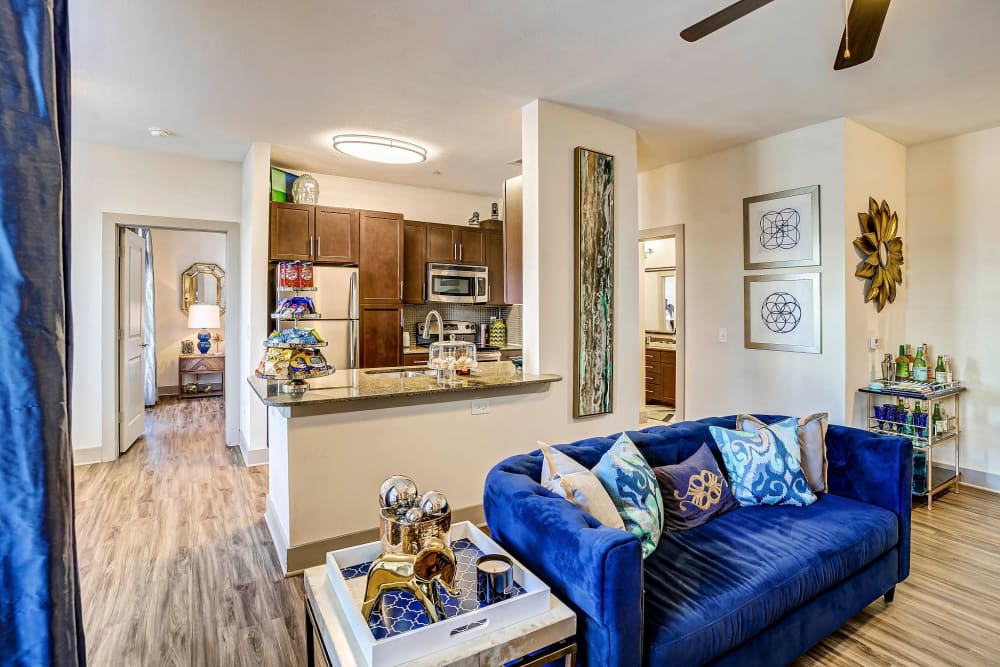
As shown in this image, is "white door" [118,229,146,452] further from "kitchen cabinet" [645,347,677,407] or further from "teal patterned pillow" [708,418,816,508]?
"kitchen cabinet" [645,347,677,407]

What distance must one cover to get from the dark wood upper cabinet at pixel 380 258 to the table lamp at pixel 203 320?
405cm

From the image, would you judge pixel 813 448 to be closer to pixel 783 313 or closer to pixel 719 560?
pixel 719 560

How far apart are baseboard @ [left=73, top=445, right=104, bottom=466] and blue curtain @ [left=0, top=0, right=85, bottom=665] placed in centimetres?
443

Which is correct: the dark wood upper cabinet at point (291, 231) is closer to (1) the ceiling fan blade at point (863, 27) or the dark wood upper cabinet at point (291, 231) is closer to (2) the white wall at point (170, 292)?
(2) the white wall at point (170, 292)

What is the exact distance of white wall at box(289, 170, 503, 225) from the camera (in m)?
5.28

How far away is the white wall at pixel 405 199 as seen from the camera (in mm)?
5277

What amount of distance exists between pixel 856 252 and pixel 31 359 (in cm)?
444

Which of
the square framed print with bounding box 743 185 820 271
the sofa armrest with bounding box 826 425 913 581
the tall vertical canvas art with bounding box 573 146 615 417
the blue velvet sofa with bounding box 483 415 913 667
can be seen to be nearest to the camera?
the blue velvet sofa with bounding box 483 415 913 667

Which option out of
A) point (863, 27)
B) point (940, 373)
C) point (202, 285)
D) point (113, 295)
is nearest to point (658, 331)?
point (940, 373)

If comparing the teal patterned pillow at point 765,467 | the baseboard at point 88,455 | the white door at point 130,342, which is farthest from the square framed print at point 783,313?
the baseboard at point 88,455

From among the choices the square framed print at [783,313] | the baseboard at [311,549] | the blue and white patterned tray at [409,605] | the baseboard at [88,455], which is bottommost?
the baseboard at [311,549]

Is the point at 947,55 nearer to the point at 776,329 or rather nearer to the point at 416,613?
the point at 776,329

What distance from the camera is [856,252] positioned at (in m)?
3.71

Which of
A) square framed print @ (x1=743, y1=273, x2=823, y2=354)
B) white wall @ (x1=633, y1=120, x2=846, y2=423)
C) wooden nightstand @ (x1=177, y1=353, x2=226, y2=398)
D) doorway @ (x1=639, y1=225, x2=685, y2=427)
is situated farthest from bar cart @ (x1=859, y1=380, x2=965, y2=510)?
wooden nightstand @ (x1=177, y1=353, x2=226, y2=398)
